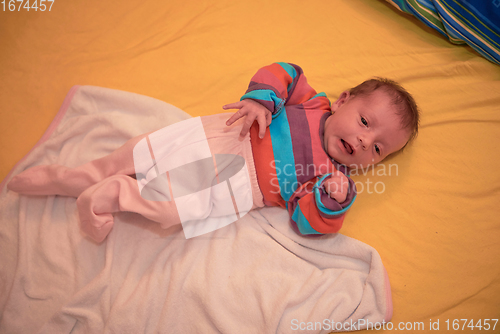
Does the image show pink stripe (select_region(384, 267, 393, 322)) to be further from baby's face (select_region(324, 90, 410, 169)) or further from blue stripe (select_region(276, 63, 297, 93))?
blue stripe (select_region(276, 63, 297, 93))

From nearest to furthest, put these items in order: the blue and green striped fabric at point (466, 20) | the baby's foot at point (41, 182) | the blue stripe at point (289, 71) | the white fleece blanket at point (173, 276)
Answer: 1. the white fleece blanket at point (173, 276)
2. the baby's foot at point (41, 182)
3. the blue stripe at point (289, 71)
4. the blue and green striped fabric at point (466, 20)

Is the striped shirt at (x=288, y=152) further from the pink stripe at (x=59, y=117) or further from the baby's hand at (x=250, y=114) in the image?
the pink stripe at (x=59, y=117)

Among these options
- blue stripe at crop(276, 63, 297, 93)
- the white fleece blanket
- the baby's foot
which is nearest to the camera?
the white fleece blanket

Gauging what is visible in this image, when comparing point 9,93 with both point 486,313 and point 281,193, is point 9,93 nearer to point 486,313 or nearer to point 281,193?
point 281,193

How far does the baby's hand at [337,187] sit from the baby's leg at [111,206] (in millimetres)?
475

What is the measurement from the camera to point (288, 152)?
103cm

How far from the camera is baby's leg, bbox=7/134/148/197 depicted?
99 centimetres

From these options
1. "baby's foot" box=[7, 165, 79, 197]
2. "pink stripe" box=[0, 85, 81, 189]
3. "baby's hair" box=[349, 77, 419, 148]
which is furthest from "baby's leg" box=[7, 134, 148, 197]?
"baby's hair" box=[349, 77, 419, 148]

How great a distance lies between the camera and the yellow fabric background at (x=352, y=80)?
1.02 meters

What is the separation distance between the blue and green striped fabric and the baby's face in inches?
24.9

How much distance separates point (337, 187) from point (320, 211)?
89 millimetres

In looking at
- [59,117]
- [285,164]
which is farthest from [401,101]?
[59,117]

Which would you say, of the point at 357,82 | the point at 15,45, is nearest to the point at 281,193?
the point at 357,82

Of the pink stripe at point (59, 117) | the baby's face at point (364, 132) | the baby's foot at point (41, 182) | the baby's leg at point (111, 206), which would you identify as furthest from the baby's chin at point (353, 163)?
the pink stripe at point (59, 117)
